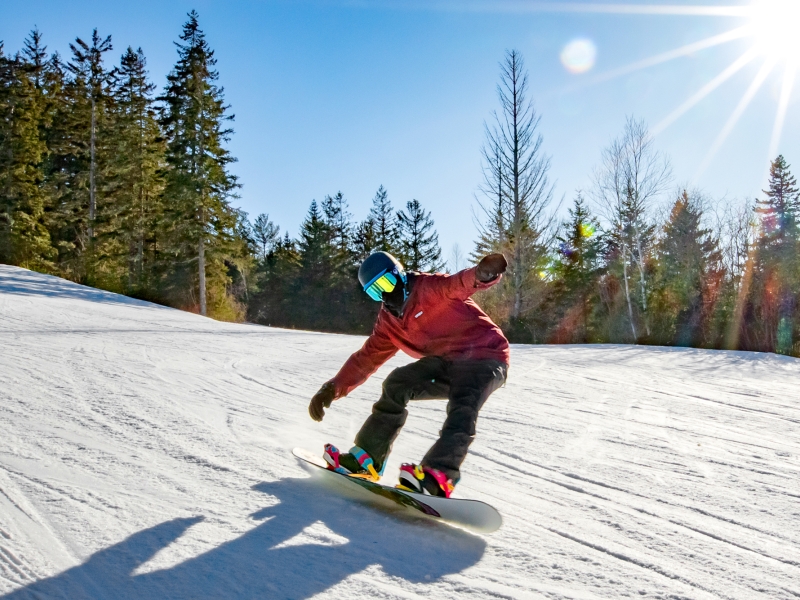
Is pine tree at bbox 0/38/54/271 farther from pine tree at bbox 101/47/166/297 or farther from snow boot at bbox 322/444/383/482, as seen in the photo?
snow boot at bbox 322/444/383/482

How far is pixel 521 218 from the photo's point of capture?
58.9 ft

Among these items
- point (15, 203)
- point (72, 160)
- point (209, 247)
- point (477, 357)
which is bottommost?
point (477, 357)

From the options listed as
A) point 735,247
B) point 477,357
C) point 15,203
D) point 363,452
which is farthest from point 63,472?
point 15,203

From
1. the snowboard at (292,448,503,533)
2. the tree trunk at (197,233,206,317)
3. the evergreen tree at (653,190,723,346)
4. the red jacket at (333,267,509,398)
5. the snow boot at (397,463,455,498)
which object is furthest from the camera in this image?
the tree trunk at (197,233,206,317)

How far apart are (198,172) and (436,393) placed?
23636 mm

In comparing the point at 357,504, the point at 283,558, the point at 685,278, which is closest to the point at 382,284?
the point at 357,504

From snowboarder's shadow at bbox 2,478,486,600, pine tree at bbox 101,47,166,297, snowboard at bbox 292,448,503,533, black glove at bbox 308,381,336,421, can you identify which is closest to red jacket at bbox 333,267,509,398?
black glove at bbox 308,381,336,421

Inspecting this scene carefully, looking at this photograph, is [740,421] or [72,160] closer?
[740,421]

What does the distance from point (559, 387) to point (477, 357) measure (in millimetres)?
3526

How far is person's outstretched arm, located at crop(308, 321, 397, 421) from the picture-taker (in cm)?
296

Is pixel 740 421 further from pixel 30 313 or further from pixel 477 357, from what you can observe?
pixel 30 313

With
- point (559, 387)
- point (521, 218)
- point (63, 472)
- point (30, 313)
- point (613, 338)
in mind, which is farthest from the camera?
point (521, 218)

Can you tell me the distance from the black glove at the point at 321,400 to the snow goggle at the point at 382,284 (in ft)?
1.97

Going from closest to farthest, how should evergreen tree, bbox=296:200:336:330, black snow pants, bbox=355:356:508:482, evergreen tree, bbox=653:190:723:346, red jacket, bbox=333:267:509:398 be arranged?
black snow pants, bbox=355:356:508:482
red jacket, bbox=333:267:509:398
evergreen tree, bbox=653:190:723:346
evergreen tree, bbox=296:200:336:330
